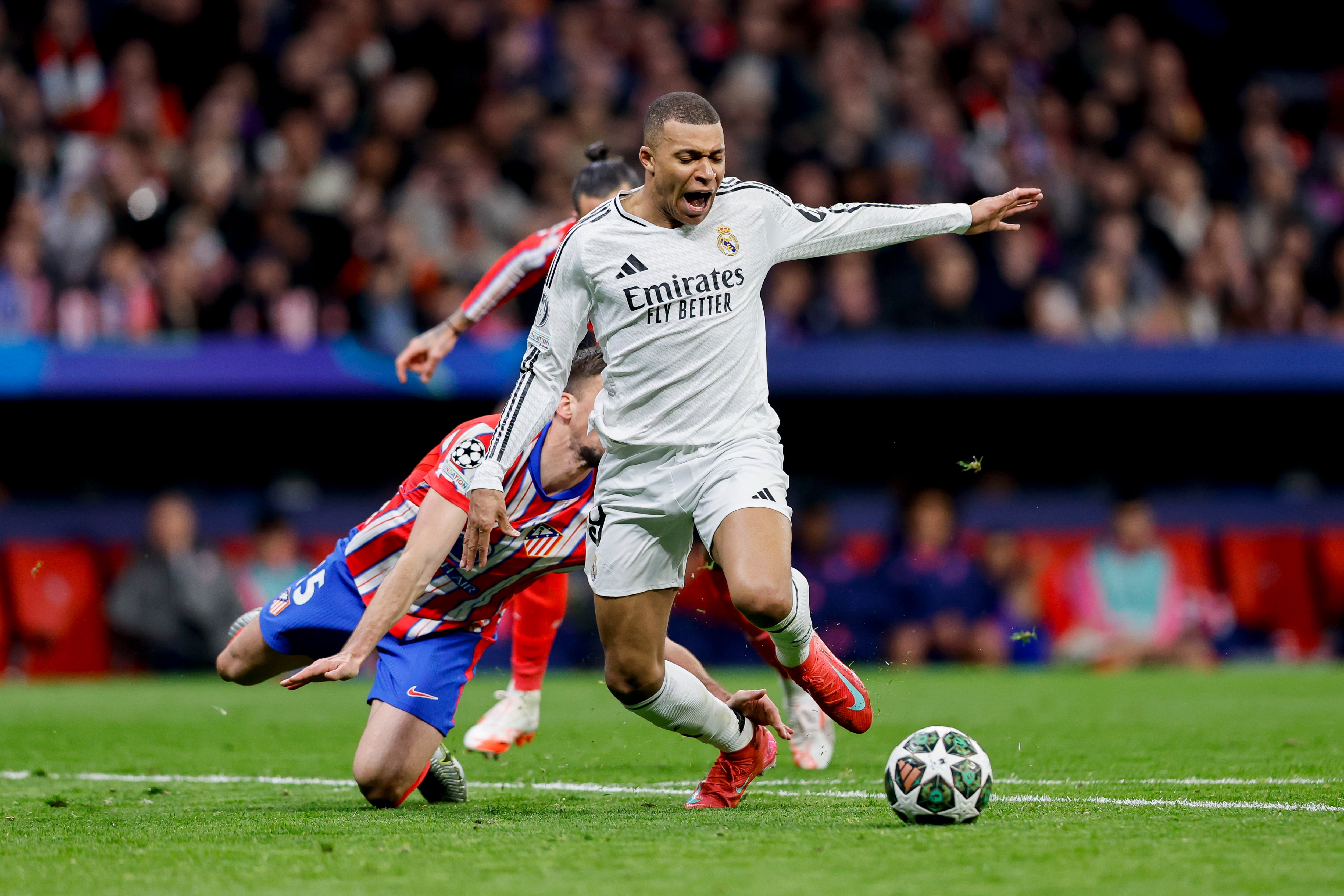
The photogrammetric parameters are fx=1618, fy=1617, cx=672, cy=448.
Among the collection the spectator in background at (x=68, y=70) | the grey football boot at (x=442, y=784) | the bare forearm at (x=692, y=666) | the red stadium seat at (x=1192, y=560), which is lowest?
the red stadium seat at (x=1192, y=560)

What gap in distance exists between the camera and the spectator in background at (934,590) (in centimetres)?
1233

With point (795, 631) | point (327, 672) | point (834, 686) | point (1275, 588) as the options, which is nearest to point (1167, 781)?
point (834, 686)

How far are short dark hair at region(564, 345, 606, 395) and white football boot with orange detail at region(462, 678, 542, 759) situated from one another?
169 centimetres

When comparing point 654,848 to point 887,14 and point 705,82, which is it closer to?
point 705,82

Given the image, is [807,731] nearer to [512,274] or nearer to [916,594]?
[512,274]

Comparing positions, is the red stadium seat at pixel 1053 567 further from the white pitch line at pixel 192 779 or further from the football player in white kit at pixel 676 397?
the football player in white kit at pixel 676 397

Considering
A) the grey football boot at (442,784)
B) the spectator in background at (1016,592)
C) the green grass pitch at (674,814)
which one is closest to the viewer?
the green grass pitch at (674,814)

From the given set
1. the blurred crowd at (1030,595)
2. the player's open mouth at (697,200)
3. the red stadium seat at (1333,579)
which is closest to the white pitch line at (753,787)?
the player's open mouth at (697,200)

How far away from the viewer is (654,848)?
457cm

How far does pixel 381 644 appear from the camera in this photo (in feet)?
20.8

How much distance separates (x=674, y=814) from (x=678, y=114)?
2.35 meters

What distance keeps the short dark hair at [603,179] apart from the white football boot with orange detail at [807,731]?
223cm

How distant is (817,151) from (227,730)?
7.90m

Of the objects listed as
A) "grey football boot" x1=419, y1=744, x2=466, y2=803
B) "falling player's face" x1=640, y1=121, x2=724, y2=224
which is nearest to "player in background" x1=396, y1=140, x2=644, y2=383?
"falling player's face" x1=640, y1=121, x2=724, y2=224
